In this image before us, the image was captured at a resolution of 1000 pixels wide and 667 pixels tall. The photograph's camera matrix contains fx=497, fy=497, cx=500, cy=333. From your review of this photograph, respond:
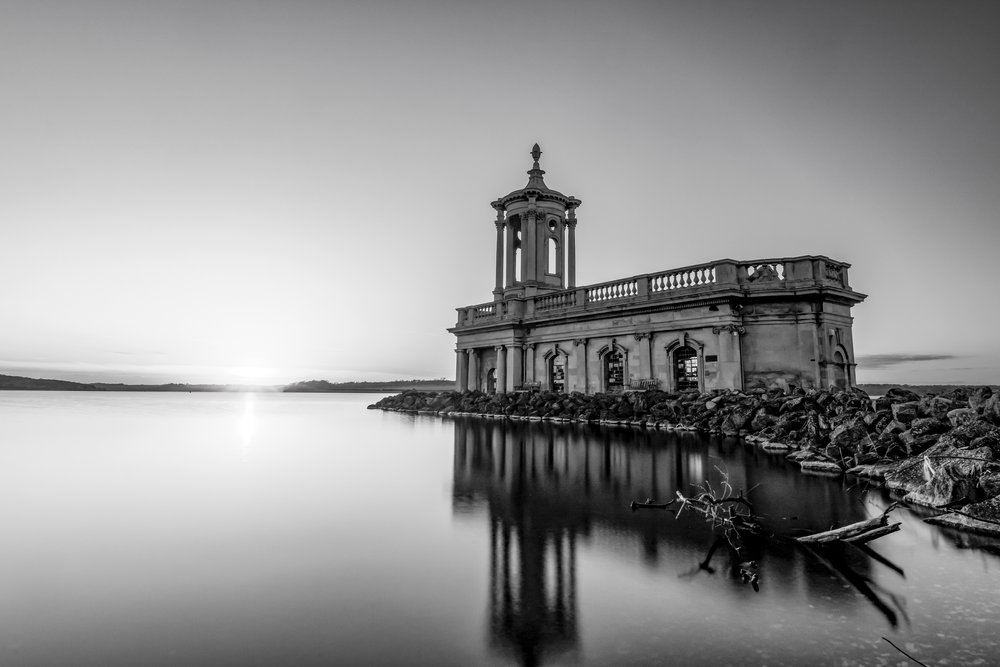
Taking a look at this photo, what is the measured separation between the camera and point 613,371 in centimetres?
2481

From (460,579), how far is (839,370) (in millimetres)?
20430

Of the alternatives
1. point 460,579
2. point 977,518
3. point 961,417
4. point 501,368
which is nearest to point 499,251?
point 501,368

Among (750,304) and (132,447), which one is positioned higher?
(750,304)

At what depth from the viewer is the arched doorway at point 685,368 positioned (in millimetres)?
21406

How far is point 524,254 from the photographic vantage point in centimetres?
3155

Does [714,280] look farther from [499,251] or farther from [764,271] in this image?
[499,251]

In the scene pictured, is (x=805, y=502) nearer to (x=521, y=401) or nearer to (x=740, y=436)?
(x=740, y=436)

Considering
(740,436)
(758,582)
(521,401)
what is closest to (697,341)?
(740,436)

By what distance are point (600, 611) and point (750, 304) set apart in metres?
19.2

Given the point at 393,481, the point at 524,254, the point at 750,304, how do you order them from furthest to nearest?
the point at 524,254 → the point at 750,304 → the point at 393,481

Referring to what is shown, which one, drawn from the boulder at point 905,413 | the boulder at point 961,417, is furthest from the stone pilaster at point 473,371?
the boulder at point 961,417

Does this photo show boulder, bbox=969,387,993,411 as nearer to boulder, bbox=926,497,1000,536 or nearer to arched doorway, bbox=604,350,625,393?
boulder, bbox=926,497,1000,536

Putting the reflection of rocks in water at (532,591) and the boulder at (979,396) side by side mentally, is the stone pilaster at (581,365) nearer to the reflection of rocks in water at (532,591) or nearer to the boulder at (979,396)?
the boulder at (979,396)

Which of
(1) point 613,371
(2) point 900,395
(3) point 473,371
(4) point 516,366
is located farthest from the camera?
(3) point 473,371
